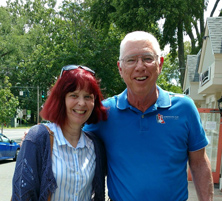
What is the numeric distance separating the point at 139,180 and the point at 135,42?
1037 millimetres

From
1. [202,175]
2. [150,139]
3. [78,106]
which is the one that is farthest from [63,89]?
[202,175]

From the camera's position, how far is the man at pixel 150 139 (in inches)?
87.4

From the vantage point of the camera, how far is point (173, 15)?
15.3 meters

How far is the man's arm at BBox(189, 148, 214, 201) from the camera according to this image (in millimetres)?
2350

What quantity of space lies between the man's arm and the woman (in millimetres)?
737

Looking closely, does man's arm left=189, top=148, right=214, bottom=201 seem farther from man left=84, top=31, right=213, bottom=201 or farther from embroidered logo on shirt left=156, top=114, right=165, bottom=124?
embroidered logo on shirt left=156, top=114, right=165, bottom=124

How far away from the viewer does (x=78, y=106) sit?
7.66 feet

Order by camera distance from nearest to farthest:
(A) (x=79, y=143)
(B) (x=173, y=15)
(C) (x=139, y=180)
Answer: (C) (x=139, y=180) → (A) (x=79, y=143) → (B) (x=173, y=15)

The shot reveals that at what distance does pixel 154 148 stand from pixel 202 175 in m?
0.49

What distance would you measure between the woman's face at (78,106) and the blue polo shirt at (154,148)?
0.83 ft

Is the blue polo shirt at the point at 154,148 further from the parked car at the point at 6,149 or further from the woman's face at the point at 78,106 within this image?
the parked car at the point at 6,149

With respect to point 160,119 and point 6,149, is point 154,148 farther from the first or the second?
point 6,149

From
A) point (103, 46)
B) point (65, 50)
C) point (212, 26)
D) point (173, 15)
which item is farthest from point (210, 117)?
point (65, 50)

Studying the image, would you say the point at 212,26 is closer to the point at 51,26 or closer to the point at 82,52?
the point at 82,52
